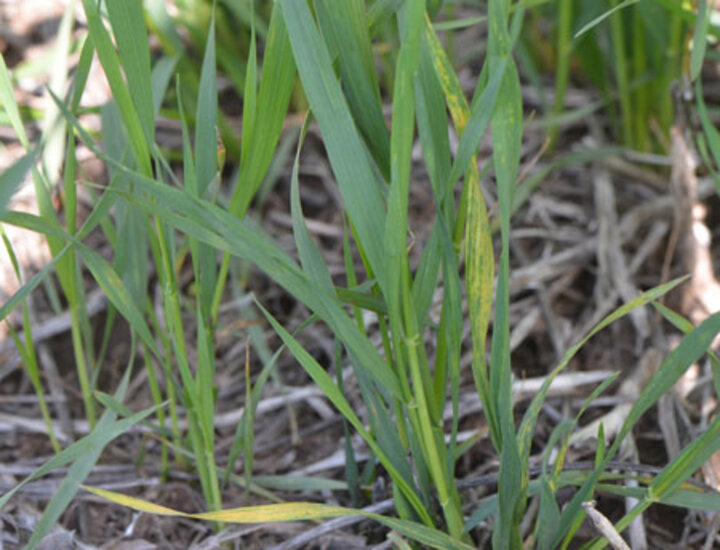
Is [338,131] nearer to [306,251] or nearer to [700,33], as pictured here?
[306,251]

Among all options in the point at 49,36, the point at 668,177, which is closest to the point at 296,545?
the point at 668,177

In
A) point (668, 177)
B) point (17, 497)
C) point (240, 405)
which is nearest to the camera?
point (17, 497)

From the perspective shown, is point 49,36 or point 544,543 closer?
point 544,543

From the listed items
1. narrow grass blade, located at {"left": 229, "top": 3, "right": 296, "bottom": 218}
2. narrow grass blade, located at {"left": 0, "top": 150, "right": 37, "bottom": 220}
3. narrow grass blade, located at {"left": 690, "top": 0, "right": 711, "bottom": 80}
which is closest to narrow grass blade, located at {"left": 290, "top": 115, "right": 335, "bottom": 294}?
narrow grass blade, located at {"left": 229, "top": 3, "right": 296, "bottom": 218}

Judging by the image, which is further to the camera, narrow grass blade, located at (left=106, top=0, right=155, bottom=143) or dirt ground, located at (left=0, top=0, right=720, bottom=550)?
dirt ground, located at (left=0, top=0, right=720, bottom=550)

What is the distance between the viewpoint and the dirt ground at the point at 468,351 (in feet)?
3.23

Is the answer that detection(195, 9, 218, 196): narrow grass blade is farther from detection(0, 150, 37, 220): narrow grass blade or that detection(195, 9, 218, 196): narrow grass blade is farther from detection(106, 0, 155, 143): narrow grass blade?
detection(0, 150, 37, 220): narrow grass blade

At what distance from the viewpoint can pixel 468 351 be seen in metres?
1.21

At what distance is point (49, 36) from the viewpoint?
1695 millimetres

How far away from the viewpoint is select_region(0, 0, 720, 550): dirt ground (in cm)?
98

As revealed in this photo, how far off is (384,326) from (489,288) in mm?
104

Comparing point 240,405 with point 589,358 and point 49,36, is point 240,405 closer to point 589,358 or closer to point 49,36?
point 589,358

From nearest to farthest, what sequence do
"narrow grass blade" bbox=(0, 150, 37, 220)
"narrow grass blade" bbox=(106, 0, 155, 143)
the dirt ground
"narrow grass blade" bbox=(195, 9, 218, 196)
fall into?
1. "narrow grass blade" bbox=(0, 150, 37, 220)
2. "narrow grass blade" bbox=(106, 0, 155, 143)
3. "narrow grass blade" bbox=(195, 9, 218, 196)
4. the dirt ground

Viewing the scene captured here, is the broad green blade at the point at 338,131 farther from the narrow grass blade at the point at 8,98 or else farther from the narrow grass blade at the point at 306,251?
the narrow grass blade at the point at 8,98
